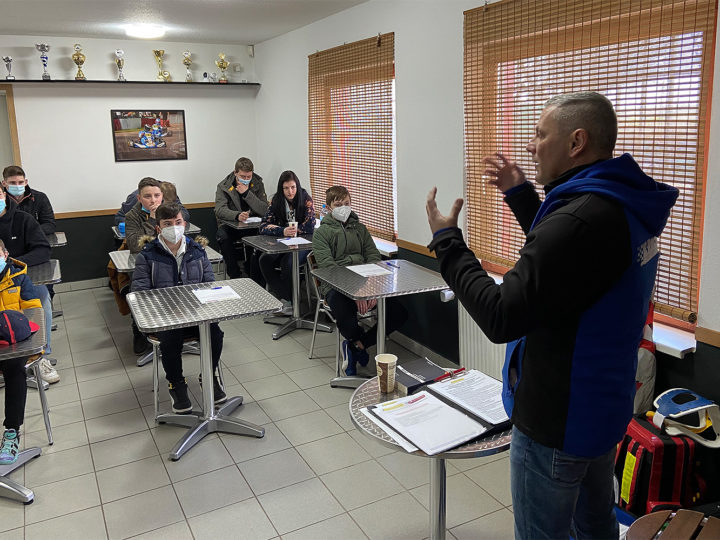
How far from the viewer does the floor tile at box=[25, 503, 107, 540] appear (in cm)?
242

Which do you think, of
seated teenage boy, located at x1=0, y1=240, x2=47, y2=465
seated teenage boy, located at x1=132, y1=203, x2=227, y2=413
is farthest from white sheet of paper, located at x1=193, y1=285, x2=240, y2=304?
seated teenage boy, located at x1=0, y1=240, x2=47, y2=465

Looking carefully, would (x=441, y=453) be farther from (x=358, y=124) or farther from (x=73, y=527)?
(x=358, y=124)

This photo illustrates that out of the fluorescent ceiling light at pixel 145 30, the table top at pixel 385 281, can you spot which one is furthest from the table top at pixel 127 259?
the fluorescent ceiling light at pixel 145 30

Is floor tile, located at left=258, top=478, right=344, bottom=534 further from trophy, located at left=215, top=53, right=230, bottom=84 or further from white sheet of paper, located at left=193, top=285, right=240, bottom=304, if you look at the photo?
trophy, located at left=215, top=53, right=230, bottom=84

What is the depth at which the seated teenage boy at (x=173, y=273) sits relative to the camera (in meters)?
3.33

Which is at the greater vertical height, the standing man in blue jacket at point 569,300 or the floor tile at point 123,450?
the standing man in blue jacket at point 569,300

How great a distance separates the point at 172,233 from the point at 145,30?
3.14 meters

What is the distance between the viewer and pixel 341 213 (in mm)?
4145

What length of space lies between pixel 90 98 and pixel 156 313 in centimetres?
436

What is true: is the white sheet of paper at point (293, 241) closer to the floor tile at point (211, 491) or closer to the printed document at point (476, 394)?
the floor tile at point (211, 491)

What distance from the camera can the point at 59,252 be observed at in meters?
6.34

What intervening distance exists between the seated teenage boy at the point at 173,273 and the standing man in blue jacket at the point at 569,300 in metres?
2.33

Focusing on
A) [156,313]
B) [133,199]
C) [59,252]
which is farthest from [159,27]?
[156,313]

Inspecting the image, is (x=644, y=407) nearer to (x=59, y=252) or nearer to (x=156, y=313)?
(x=156, y=313)
